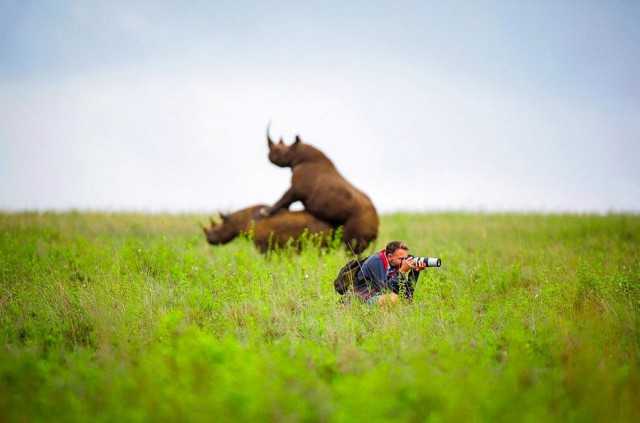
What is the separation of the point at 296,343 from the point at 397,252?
6.60 feet

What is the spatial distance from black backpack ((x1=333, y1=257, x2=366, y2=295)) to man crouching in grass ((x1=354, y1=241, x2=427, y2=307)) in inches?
3.3

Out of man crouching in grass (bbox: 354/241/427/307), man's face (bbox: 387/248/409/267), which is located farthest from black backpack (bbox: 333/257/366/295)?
man's face (bbox: 387/248/409/267)

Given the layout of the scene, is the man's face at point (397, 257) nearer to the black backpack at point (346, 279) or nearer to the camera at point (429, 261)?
the camera at point (429, 261)

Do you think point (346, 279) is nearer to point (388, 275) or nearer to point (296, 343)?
point (388, 275)

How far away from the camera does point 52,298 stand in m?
6.50

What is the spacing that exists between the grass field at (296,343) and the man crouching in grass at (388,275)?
0.75 feet

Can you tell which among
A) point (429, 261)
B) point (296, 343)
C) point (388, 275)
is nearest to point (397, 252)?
point (388, 275)

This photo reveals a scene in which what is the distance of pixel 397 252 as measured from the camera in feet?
20.9

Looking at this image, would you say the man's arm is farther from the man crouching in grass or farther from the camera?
the camera

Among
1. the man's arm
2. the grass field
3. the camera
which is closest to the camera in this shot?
the grass field

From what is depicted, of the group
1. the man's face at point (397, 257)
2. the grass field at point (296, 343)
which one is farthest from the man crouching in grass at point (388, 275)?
the grass field at point (296, 343)

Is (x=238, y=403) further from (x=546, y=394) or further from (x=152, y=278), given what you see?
(x=152, y=278)

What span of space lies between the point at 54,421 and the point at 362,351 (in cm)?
255

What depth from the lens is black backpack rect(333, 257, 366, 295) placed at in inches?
257
